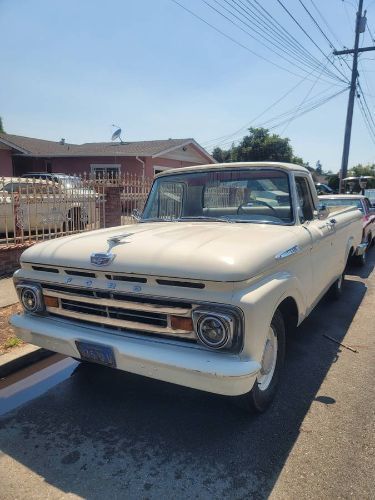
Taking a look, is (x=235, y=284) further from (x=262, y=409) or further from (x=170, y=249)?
(x=262, y=409)

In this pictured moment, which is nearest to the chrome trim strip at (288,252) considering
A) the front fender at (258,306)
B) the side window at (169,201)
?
the front fender at (258,306)

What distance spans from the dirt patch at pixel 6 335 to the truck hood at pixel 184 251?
1.33 m

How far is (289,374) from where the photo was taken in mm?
3789

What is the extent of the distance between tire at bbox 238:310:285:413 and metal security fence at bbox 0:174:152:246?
551 cm

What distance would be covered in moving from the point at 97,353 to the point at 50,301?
65 cm

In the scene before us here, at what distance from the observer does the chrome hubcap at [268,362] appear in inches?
119

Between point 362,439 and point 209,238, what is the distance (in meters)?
1.75

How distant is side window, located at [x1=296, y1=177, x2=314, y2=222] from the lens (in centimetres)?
400

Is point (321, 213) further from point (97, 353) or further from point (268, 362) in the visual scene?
point (97, 353)

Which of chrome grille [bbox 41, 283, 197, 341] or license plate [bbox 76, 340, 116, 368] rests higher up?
chrome grille [bbox 41, 283, 197, 341]

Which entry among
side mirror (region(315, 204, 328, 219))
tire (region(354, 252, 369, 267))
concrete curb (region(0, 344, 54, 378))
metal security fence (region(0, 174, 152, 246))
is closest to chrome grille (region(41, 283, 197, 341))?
concrete curb (region(0, 344, 54, 378))

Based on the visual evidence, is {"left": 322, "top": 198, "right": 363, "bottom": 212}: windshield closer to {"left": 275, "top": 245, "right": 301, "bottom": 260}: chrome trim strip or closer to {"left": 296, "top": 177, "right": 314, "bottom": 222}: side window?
{"left": 296, "top": 177, "right": 314, "bottom": 222}: side window

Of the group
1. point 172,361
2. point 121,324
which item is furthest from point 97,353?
point 172,361

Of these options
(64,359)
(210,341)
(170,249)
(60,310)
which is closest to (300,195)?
(170,249)
